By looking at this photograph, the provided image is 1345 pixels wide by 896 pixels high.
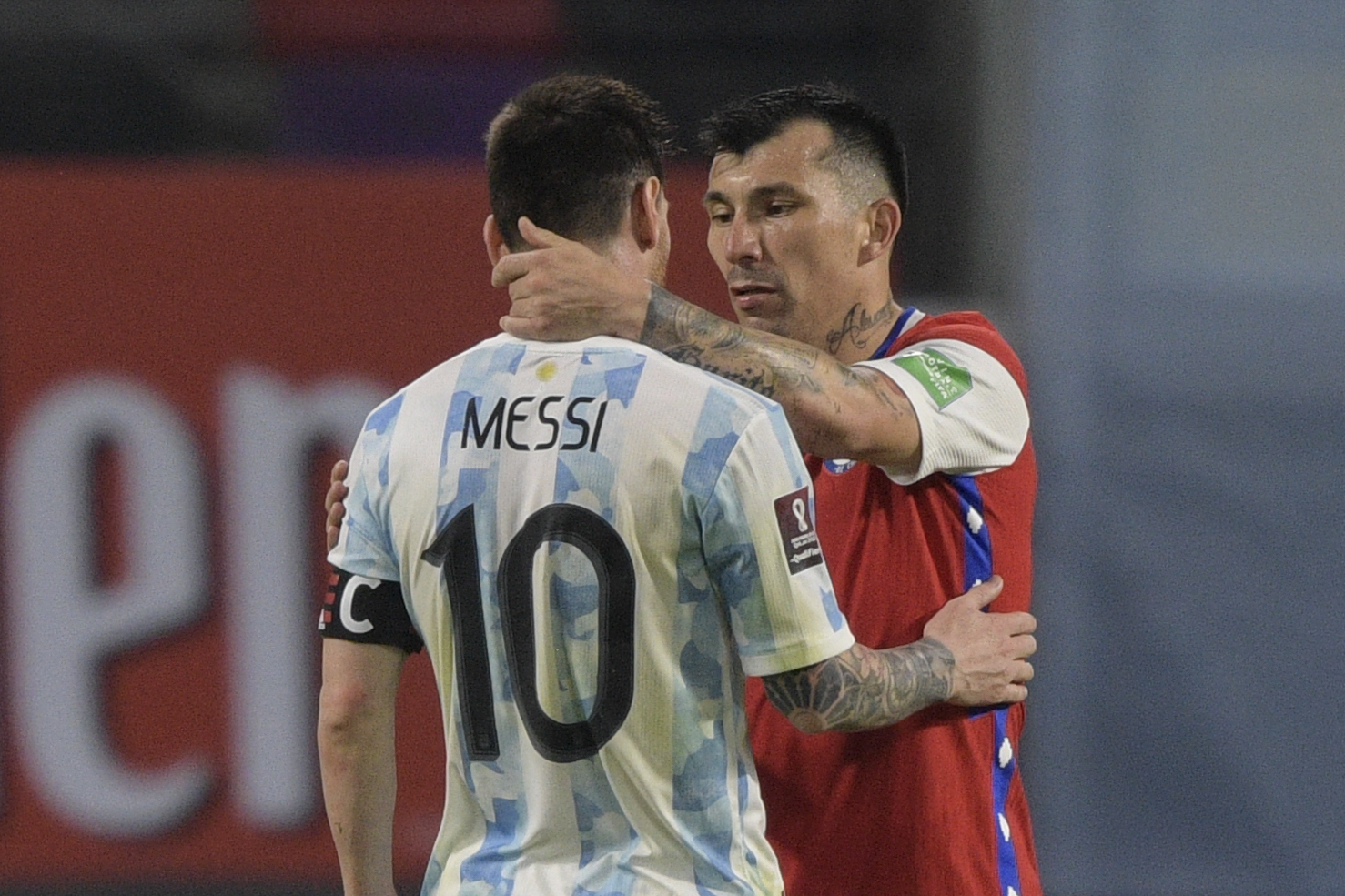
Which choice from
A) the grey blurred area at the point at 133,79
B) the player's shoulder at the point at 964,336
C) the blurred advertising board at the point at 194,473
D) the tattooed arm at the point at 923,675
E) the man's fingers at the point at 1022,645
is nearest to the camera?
the tattooed arm at the point at 923,675

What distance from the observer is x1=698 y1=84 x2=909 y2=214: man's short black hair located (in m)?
2.77

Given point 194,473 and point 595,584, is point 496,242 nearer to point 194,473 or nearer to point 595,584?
point 595,584

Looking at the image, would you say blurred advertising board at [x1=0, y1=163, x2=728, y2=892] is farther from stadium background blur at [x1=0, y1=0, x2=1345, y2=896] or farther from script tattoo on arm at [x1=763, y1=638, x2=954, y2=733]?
script tattoo on arm at [x1=763, y1=638, x2=954, y2=733]

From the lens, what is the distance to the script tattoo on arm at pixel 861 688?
207 cm

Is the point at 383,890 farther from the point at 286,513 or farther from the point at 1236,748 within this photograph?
the point at 1236,748

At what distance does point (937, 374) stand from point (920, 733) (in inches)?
19.7

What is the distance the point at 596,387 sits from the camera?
201cm

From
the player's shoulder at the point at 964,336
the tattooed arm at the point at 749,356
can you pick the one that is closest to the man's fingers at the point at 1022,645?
the tattooed arm at the point at 749,356

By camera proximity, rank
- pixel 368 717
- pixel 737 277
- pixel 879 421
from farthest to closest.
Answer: pixel 737 277
pixel 879 421
pixel 368 717

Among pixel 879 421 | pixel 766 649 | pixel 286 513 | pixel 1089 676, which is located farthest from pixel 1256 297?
pixel 766 649

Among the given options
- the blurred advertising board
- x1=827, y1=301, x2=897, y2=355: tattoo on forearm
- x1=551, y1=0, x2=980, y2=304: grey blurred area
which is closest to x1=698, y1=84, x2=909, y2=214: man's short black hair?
x1=827, y1=301, x2=897, y2=355: tattoo on forearm

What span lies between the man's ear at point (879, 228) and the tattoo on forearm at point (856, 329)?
87 mm

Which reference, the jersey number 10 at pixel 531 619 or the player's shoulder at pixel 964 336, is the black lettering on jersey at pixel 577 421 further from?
the player's shoulder at pixel 964 336

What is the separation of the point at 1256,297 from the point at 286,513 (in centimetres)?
316
